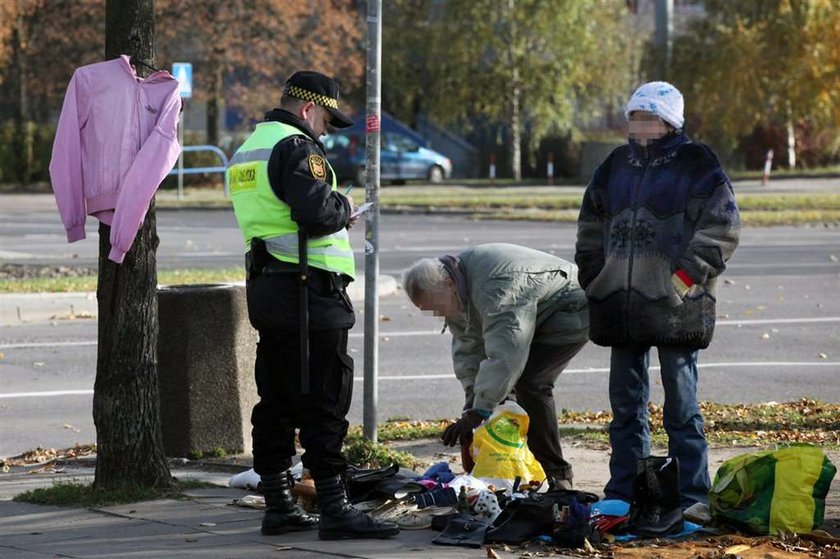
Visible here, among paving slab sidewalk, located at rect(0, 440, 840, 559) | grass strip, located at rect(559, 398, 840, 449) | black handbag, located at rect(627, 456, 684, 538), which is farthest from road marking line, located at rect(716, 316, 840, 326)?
black handbag, located at rect(627, 456, 684, 538)

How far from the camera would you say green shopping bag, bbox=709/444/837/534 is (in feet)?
19.7

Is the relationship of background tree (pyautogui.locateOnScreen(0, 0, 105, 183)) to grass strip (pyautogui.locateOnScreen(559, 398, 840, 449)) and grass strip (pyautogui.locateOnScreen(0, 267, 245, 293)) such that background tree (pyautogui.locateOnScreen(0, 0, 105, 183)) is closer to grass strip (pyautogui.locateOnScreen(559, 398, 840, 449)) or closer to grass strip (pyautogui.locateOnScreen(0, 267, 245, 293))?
grass strip (pyautogui.locateOnScreen(0, 267, 245, 293))

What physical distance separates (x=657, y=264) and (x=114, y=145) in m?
2.50

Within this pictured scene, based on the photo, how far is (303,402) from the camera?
6.11 metres

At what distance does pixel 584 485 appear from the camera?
730cm

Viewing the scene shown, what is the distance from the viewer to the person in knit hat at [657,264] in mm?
6270

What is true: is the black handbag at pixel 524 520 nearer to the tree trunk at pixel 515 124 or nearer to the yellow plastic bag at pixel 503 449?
the yellow plastic bag at pixel 503 449

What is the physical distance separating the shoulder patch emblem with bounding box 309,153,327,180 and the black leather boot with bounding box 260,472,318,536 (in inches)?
50.1

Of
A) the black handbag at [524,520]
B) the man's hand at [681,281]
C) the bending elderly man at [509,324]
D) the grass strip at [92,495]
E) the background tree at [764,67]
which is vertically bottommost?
the grass strip at [92,495]

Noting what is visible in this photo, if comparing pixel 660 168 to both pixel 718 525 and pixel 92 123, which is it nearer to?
pixel 718 525

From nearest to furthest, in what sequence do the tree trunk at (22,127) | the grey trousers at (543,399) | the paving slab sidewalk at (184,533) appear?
the paving slab sidewalk at (184,533) < the grey trousers at (543,399) < the tree trunk at (22,127)

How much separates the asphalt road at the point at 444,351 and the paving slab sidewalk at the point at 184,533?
222 cm

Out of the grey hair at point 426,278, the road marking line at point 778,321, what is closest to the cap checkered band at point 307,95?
the grey hair at point 426,278

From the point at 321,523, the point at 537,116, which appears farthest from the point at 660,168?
the point at 537,116
